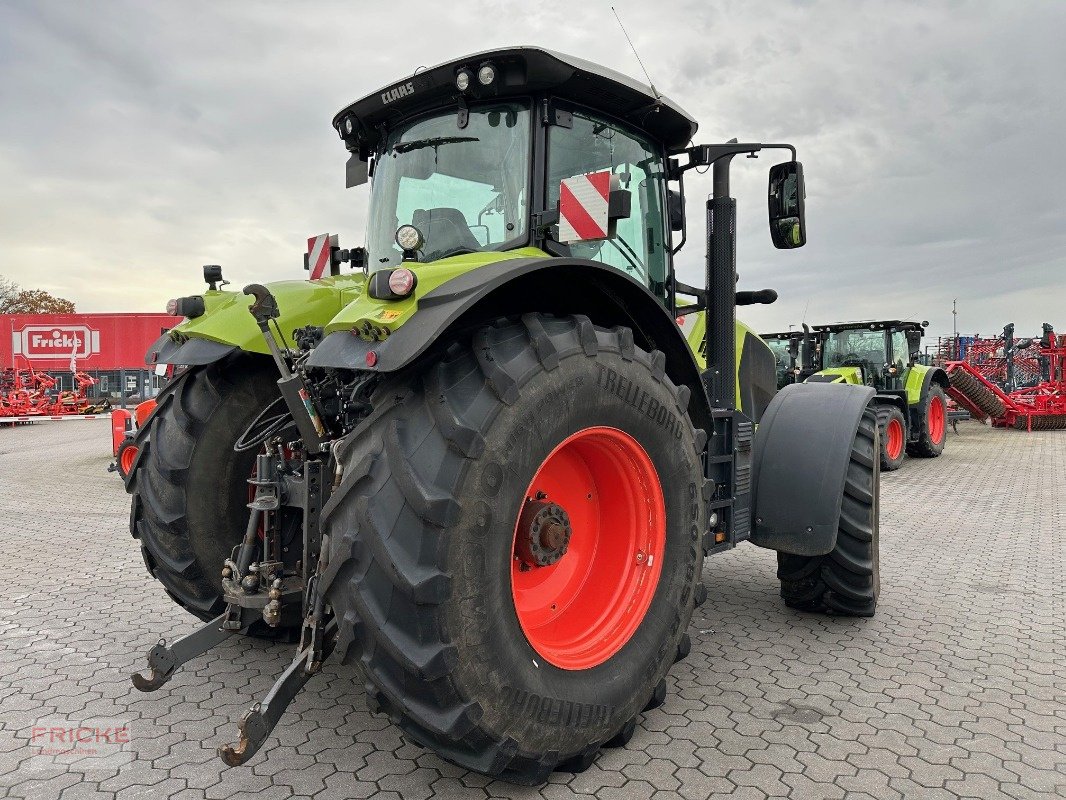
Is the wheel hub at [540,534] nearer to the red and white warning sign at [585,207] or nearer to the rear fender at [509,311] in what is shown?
the rear fender at [509,311]

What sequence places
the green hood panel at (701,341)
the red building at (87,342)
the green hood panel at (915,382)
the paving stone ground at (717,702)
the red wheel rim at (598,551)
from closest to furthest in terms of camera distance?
the paving stone ground at (717,702) < the red wheel rim at (598,551) < the green hood panel at (701,341) < the green hood panel at (915,382) < the red building at (87,342)

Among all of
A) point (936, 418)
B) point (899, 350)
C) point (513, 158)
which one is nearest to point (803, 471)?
point (513, 158)

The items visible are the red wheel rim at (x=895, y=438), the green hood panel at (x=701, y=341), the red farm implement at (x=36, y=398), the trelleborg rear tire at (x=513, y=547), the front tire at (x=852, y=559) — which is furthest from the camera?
the red farm implement at (x=36, y=398)

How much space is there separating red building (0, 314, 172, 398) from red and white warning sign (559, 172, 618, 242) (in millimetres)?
26602

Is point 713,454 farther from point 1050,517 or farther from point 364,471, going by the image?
point 1050,517

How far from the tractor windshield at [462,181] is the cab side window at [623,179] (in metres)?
0.16

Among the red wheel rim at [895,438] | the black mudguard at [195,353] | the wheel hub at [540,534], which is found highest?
the black mudguard at [195,353]

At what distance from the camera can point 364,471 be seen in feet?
6.84

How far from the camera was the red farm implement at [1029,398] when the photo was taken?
17.1 metres

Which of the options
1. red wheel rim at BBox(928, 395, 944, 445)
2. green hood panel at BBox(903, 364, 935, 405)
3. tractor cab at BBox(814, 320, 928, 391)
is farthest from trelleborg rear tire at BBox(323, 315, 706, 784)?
red wheel rim at BBox(928, 395, 944, 445)

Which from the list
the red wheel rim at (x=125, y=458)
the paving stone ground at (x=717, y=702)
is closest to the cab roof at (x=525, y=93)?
the paving stone ground at (x=717, y=702)

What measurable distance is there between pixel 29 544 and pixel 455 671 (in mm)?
5644

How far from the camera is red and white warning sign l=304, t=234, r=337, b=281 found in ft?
13.5

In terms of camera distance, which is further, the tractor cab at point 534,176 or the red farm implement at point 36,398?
the red farm implement at point 36,398
